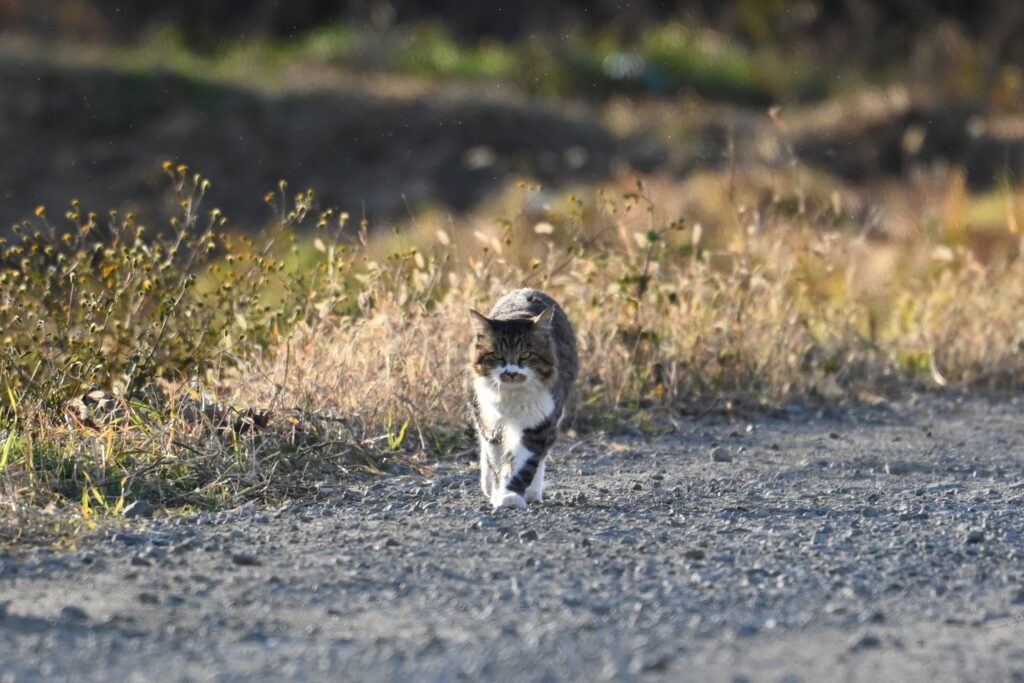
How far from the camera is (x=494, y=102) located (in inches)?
813

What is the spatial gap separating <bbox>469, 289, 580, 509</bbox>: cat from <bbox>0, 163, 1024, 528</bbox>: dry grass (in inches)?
25.2

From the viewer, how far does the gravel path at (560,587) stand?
4055mm

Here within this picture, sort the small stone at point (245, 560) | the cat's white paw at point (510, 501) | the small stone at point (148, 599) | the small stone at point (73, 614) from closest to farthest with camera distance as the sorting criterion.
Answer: the small stone at point (73, 614) < the small stone at point (148, 599) < the small stone at point (245, 560) < the cat's white paw at point (510, 501)

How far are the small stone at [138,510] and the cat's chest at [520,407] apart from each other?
4.21ft

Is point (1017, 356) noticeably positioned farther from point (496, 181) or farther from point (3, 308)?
point (496, 181)

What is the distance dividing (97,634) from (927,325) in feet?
21.6

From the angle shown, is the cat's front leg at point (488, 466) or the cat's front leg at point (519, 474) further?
the cat's front leg at point (488, 466)

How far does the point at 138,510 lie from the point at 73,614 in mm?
1354

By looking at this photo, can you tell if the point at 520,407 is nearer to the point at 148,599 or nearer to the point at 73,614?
the point at 148,599

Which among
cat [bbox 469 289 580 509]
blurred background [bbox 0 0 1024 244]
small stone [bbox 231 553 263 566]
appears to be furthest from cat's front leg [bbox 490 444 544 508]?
blurred background [bbox 0 0 1024 244]

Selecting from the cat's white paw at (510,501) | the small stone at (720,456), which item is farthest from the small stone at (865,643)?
the small stone at (720,456)

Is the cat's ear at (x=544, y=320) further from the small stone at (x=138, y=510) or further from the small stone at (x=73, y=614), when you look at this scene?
the small stone at (x=73, y=614)

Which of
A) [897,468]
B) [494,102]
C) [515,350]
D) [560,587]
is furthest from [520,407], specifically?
[494,102]

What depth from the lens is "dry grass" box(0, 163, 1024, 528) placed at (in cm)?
627
